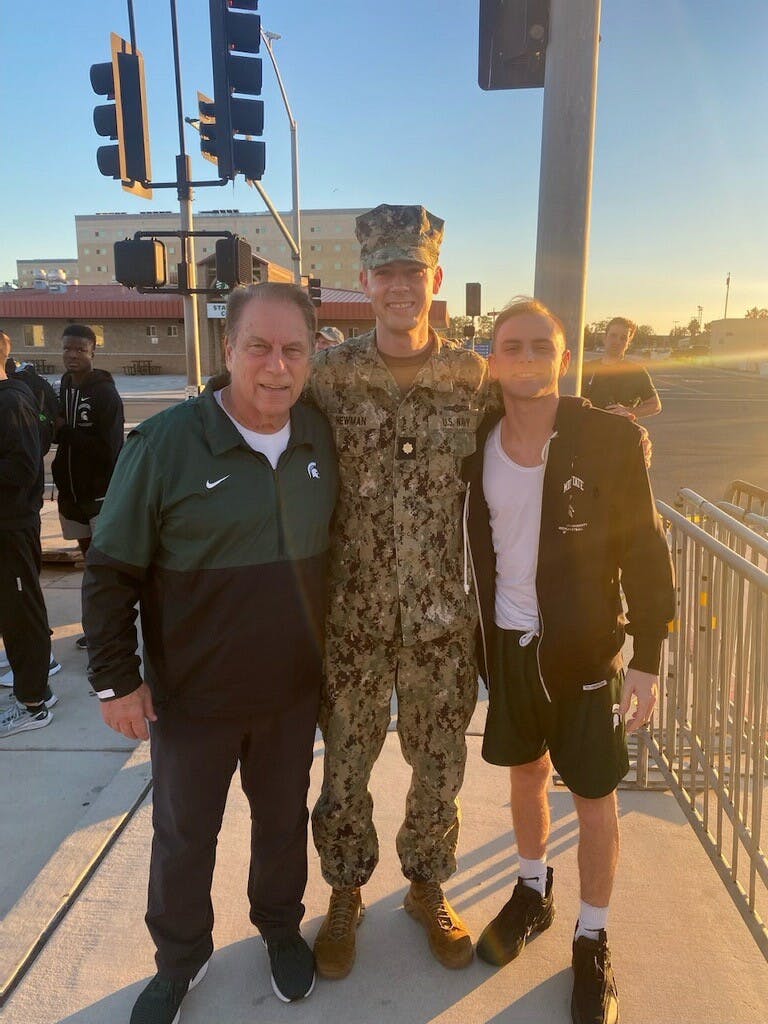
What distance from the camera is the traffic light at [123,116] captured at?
6438 millimetres

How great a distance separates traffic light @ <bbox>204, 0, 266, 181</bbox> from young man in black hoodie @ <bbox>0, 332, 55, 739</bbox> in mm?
4002

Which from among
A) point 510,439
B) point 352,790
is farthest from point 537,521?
point 352,790

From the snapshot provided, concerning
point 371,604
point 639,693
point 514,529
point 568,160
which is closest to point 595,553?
point 514,529

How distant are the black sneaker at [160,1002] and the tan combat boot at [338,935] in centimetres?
40

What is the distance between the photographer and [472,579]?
227cm

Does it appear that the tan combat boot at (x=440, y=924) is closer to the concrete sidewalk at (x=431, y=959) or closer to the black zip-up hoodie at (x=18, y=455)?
the concrete sidewalk at (x=431, y=959)

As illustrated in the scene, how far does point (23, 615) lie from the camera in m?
3.74

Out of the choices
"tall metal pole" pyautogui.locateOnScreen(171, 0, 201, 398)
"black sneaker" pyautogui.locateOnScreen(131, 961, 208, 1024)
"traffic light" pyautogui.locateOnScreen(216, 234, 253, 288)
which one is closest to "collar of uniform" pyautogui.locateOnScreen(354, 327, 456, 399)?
"black sneaker" pyautogui.locateOnScreen(131, 961, 208, 1024)

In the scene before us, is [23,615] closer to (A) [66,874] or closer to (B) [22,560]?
(B) [22,560]

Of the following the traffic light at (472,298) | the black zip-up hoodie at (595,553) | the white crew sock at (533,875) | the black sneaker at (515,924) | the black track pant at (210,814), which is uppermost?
the traffic light at (472,298)

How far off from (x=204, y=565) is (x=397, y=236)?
1129 mm

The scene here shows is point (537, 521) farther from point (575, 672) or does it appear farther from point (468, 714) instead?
point (468, 714)

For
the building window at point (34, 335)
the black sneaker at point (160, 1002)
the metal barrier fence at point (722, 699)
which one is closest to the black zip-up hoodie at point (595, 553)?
the metal barrier fence at point (722, 699)

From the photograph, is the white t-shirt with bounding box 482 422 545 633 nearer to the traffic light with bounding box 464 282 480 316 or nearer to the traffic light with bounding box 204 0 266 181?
the traffic light with bounding box 204 0 266 181
